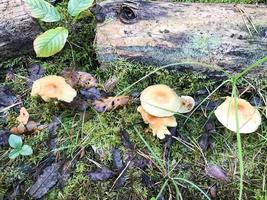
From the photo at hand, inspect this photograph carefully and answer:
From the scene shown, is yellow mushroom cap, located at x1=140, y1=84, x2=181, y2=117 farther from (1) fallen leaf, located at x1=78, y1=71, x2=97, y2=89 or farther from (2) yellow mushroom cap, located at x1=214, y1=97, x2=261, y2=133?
(1) fallen leaf, located at x1=78, y1=71, x2=97, y2=89

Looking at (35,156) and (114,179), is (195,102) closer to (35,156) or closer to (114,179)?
(114,179)

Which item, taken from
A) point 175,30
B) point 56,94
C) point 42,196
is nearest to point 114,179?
point 42,196

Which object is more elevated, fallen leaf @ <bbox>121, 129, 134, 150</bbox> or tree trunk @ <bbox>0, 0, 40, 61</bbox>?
tree trunk @ <bbox>0, 0, 40, 61</bbox>

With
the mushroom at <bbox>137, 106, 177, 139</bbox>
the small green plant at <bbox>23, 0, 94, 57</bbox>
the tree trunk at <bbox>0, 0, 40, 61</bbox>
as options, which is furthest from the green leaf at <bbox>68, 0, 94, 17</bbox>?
the mushroom at <bbox>137, 106, 177, 139</bbox>

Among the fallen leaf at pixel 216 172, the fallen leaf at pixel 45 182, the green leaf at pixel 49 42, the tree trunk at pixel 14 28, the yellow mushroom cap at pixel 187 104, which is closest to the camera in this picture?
the fallen leaf at pixel 45 182

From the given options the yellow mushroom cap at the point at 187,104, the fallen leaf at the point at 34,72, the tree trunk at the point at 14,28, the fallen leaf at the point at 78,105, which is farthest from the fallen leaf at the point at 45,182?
the tree trunk at the point at 14,28

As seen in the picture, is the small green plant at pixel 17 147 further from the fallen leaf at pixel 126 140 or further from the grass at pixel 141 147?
the fallen leaf at pixel 126 140
